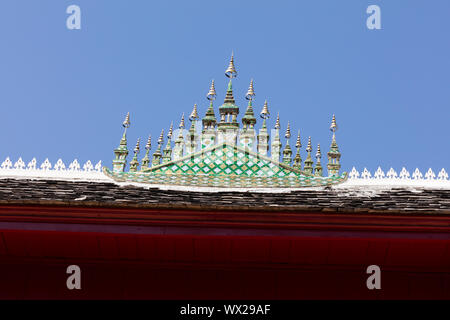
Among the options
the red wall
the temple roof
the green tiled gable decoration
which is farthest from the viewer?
the green tiled gable decoration

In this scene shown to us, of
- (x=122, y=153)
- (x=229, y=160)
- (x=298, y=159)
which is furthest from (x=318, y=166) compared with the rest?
(x=122, y=153)

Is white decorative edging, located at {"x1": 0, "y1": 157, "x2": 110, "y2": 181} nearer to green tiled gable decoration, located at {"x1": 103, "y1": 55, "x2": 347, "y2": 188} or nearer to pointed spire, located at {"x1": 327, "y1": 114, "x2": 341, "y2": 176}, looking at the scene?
green tiled gable decoration, located at {"x1": 103, "y1": 55, "x2": 347, "y2": 188}

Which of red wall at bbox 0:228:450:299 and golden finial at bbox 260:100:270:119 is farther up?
golden finial at bbox 260:100:270:119

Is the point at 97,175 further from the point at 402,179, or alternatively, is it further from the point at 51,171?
the point at 402,179

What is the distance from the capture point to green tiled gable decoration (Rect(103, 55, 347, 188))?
905 centimetres

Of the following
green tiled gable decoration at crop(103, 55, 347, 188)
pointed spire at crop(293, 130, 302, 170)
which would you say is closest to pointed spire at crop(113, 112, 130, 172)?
green tiled gable decoration at crop(103, 55, 347, 188)

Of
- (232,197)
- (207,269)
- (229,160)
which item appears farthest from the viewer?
(229,160)

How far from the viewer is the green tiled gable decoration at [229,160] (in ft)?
29.7

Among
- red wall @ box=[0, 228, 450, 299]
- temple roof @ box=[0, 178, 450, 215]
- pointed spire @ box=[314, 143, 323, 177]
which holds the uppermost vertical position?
A: pointed spire @ box=[314, 143, 323, 177]

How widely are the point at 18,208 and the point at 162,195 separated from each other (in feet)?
6.72

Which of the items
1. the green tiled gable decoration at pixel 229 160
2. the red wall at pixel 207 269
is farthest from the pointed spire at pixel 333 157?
the red wall at pixel 207 269

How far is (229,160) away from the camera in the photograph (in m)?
9.87

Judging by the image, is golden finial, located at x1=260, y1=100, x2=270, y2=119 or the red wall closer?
the red wall
